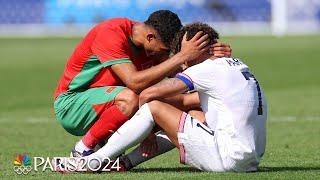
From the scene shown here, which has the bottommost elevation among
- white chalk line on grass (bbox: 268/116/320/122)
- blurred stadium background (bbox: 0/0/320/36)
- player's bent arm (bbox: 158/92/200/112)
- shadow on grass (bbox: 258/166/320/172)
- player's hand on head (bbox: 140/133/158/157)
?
blurred stadium background (bbox: 0/0/320/36)

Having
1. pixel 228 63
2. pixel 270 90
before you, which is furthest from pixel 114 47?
pixel 270 90

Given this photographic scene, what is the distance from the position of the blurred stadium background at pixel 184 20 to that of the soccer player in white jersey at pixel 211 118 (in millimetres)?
182

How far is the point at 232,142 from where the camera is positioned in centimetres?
811

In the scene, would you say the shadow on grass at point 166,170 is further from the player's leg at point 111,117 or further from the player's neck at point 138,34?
the player's neck at point 138,34

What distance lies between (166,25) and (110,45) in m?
0.55

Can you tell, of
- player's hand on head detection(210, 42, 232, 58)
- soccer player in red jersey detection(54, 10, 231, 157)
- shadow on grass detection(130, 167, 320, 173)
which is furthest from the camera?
shadow on grass detection(130, 167, 320, 173)

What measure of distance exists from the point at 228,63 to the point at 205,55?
0.72 feet

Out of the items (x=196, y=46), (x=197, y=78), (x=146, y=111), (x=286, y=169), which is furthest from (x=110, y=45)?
(x=286, y=169)

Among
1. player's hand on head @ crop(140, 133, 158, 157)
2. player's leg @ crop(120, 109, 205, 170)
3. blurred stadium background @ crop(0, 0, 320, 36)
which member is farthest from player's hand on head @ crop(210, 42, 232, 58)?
blurred stadium background @ crop(0, 0, 320, 36)

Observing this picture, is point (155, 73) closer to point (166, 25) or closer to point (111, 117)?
point (166, 25)

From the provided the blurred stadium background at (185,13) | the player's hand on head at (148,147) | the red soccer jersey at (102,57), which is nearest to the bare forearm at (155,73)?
the red soccer jersey at (102,57)

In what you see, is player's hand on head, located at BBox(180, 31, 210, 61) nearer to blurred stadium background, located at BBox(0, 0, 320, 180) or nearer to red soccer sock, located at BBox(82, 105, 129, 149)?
red soccer sock, located at BBox(82, 105, 129, 149)

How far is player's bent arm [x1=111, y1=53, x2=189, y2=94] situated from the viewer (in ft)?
27.4

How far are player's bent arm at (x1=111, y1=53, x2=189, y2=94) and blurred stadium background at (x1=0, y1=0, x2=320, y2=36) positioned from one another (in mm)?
28971
